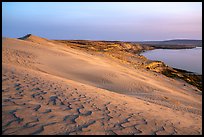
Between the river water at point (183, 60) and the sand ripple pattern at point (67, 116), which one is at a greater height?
the sand ripple pattern at point (67, 116)

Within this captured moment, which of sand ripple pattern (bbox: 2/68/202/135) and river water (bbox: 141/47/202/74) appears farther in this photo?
river water (bbox: 141/47/202/74)

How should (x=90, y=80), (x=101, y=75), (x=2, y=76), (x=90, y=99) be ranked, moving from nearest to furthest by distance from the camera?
(x=90, y=99) < (x=2, y=76) < (x=90, y=80) < (x=101, y=75)

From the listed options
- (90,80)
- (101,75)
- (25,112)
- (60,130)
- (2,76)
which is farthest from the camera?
(101,75)

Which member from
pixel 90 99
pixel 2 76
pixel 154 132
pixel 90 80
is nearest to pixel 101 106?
pixel 90 99

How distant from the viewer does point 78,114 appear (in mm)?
4754

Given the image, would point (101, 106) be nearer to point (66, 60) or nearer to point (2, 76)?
point (2, 76)

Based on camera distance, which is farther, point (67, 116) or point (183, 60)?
point (183, 60)

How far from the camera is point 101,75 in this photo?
494 inches

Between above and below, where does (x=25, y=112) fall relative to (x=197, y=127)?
above

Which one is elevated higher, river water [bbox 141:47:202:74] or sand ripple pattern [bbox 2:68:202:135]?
sand ripple pattern [bbox 2:68:202:135]

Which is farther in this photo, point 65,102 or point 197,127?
point 65,102

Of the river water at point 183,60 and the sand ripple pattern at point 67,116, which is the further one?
the river water at point 183,60

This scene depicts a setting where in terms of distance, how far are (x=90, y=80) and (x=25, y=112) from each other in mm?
7076

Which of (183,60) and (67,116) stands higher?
(67,116)
